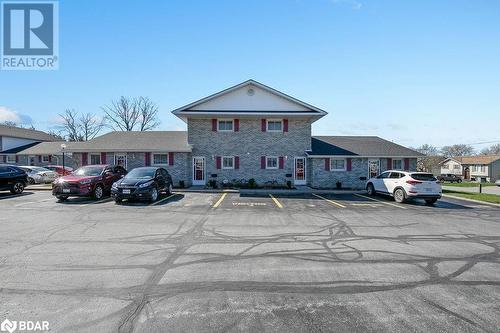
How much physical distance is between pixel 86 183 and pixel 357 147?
21248 millimetres

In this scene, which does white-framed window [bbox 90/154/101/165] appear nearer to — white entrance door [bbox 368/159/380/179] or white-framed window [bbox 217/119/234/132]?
white-framed window [bbox 217/119/234/132]

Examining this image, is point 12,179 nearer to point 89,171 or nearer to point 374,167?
point 89,171

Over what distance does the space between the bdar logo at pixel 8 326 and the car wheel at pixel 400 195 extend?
1628 centimetres

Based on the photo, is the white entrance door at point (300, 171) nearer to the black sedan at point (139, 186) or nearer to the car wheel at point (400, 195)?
the car wheel at point (400, 195)

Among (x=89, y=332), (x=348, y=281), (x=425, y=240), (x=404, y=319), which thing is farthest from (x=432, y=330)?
(x=425, y=240)

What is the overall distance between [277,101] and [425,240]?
18.4 meters

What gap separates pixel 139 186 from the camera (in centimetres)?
1387

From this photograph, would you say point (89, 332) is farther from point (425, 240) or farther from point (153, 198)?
point (153, 198)

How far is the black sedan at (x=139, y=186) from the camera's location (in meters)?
13.8

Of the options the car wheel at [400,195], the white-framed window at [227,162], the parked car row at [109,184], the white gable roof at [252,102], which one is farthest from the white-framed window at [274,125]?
the car wheel at [400,195]

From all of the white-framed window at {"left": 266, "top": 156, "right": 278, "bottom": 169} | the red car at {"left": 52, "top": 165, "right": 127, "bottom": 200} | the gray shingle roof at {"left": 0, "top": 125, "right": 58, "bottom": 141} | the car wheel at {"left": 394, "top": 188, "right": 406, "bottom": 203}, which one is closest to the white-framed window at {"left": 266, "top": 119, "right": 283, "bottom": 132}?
the white-framed window at {"left": 266, "top": 156, "right": 278, "bottom": 169}

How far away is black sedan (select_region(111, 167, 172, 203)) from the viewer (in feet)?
45.1

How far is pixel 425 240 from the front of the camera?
7824 millimetres

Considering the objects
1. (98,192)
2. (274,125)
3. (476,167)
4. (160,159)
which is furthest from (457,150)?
(98,192)
